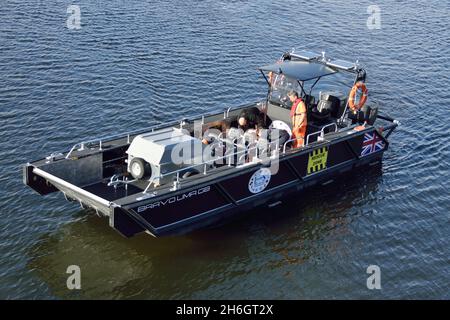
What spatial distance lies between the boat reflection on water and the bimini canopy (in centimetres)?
355

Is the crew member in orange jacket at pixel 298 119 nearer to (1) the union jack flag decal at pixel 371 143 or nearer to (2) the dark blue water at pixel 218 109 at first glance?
(2) the dark blue water at pixel 218 109

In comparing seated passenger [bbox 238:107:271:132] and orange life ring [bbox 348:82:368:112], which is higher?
orange life ring [bbox 348:82:368:112]

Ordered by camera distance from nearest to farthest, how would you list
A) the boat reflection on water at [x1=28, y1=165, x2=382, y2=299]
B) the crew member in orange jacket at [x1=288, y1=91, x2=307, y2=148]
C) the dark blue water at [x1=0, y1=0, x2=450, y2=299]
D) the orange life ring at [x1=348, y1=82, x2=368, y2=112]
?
the boat reflection on water at [x1=28, y1=165, x2=382, y2=299]
the dark blue water at [x1=0, y1=0, x2=450, y2=299]
the crew member in orange jacket at [x1=288, y1=91, x2=307, y2=148]
the orange life ring at [x1=348, y1=82, x2=368, y2=112]

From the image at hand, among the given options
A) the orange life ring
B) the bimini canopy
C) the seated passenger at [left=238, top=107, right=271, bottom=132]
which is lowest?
the seated passenger at [left=238, top=107, right=271, bottom=132]

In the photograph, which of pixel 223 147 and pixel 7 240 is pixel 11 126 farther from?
pixel 223 147

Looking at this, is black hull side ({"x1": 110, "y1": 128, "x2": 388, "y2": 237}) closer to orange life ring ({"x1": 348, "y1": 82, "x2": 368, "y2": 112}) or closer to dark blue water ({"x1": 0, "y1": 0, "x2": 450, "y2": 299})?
dark blue water ({"x1": 0, "y1": 0, "x2": 450, "y2": 299})

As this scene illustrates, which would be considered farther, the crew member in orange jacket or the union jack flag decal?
the union jack flag decal

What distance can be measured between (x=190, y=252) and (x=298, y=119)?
4789mm

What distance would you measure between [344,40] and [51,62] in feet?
46.1

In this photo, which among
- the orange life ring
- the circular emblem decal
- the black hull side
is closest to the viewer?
the black hull side

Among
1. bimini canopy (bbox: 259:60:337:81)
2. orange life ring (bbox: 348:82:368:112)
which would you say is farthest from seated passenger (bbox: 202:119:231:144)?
orange life ring (bbox: 348:82:368:112)

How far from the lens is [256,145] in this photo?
652 inches

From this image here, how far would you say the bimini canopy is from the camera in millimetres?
17656

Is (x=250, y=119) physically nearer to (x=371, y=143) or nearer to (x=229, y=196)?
(x=229, y=196)
